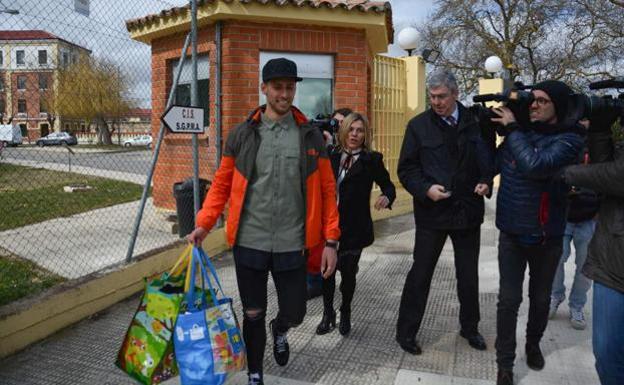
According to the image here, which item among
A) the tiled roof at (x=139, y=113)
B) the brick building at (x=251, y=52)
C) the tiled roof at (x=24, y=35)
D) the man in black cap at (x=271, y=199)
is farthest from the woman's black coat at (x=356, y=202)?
the tiled roof at (x=139, y=113)

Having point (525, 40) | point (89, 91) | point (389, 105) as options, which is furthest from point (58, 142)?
point (525, 40)

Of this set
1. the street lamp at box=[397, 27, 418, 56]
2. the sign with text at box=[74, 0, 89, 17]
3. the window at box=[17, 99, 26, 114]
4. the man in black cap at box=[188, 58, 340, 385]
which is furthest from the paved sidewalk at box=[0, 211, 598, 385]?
the street lamp at box=[397, 27, 418, 56]

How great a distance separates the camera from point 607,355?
2225 millimetres

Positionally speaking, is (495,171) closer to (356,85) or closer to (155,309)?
(155,309)

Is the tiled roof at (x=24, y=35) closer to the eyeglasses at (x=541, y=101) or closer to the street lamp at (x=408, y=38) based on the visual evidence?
the eyeglasses at (x=541, y=101)

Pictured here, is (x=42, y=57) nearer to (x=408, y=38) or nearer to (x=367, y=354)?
(x=367, y=354)

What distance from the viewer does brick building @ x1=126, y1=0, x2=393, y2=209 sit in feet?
22.4

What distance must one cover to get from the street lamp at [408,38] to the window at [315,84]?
303 centimetres

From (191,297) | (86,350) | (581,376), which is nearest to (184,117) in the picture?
A: (86,350)

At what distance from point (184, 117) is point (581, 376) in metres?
3.86

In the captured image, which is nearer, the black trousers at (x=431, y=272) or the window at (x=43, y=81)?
the black trousers at (x=431, y=272)

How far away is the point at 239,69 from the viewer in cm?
686

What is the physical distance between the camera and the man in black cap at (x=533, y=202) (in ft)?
9.35

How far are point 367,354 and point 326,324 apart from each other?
468 mm
